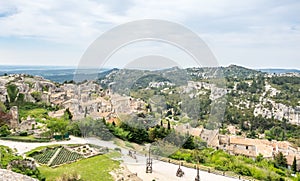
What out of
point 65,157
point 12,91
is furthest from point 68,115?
point 65,157

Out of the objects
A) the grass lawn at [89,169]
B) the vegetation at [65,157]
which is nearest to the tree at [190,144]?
the grass lawn at [89,169]

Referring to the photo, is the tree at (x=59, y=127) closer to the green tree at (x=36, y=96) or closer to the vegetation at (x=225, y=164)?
→ the vegetation at (x=225, y=164)

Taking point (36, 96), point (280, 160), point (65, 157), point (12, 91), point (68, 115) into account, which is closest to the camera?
point (65, 157)

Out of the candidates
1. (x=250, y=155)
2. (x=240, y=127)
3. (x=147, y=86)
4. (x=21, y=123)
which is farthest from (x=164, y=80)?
(x=240, y=127)

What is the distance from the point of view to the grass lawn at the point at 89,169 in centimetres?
1035

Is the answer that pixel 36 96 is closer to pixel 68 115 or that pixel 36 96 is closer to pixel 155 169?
pixel 68 115

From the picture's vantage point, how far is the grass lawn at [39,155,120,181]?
34.0 feet

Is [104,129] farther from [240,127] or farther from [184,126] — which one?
[240,127]

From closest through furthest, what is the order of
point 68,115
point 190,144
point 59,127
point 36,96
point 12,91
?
point 190,144
point 59,127
point 68,115
point 12,91
point 36,96

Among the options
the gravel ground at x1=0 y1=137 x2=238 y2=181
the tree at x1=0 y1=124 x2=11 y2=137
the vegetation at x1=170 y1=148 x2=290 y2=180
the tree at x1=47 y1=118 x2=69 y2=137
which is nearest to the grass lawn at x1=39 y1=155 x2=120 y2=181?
the gravel ground at x1=0 y1=137 x2=238 y2=181

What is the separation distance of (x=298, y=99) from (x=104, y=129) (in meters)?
31.7

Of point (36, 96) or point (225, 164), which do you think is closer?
point (225, 164)

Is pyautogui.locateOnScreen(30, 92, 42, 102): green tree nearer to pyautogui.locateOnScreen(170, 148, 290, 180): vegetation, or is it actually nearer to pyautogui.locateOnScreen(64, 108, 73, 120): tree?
pyautogui.locateOnScreen(64, 108, 73, 120): tree

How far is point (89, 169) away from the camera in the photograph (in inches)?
444
